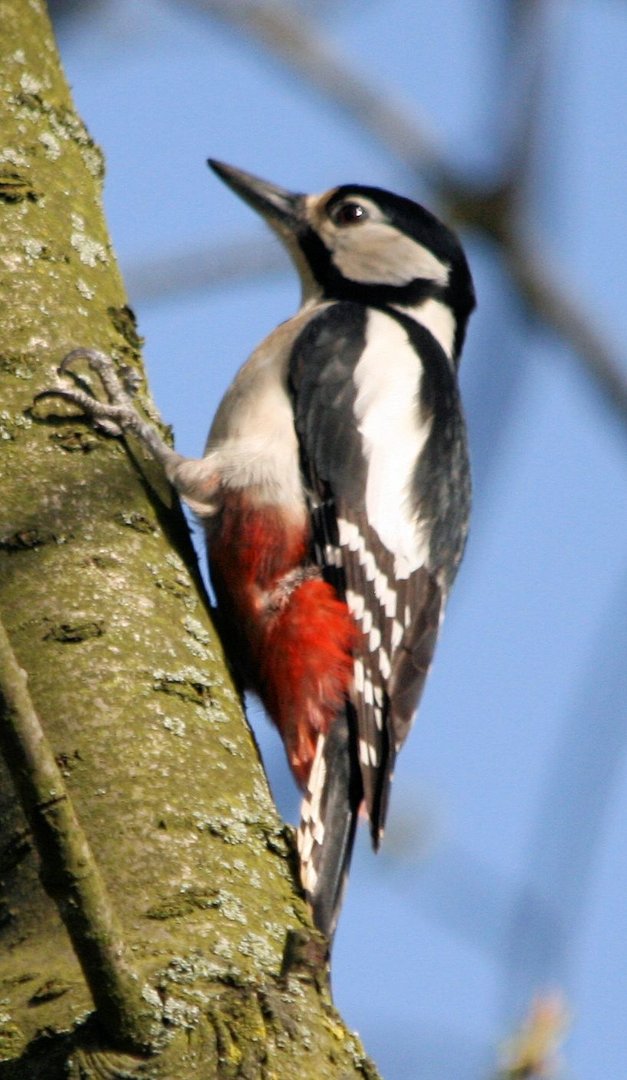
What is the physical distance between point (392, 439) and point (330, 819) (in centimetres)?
107

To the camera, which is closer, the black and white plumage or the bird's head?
the black and white plumage

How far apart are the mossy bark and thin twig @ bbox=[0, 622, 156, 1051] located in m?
0.12

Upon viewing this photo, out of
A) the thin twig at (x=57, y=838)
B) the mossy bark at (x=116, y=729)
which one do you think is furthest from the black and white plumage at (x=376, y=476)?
the thin twig at (x=57, y=838)

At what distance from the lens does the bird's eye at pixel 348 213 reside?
4484mm

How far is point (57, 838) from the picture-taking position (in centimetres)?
150

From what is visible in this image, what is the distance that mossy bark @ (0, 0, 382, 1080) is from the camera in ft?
5.46

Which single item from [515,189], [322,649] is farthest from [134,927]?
[322,649]

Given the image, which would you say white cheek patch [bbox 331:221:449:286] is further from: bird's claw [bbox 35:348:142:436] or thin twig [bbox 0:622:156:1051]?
thin twig [bbox 0:622:156:1051]

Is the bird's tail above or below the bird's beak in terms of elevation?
below

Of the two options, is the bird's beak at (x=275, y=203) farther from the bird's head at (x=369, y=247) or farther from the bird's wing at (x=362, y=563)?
the bird's wing at (x=362, y=563)

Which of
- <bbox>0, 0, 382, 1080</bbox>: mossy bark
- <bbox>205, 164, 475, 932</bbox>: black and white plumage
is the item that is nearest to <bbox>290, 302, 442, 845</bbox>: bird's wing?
<bbox>205, 164, 475, 932</bbox>: black and white plumage

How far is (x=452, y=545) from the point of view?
3682 millimetres

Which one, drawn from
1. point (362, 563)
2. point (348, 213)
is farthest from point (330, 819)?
point (348, 213)

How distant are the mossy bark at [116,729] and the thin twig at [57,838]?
0.41 ft
